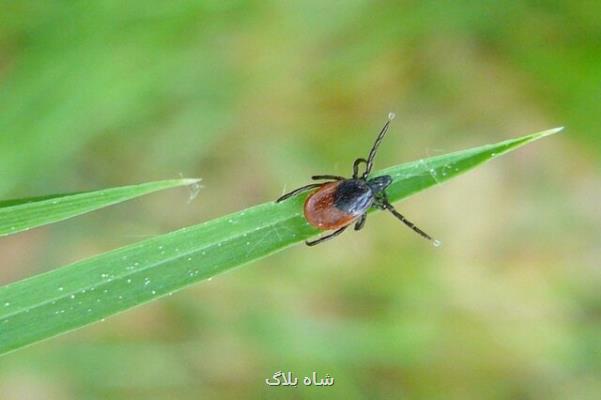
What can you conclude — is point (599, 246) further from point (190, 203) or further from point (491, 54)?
point (190, 203)

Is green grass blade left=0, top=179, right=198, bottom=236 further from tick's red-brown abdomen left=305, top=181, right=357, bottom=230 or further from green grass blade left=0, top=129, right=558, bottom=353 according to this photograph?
tick's red-brown abdomen left=305, top=181, right=357, bottom=230

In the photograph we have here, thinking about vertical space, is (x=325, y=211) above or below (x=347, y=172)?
below

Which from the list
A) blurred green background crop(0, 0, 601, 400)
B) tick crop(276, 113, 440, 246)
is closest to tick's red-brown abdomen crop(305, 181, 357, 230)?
tick crop(276, 113, 440, 246)

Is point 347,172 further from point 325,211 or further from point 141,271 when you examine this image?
point 141,271

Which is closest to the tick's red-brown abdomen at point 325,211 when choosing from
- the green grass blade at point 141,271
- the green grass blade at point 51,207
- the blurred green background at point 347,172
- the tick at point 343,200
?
the tick at point 343,200

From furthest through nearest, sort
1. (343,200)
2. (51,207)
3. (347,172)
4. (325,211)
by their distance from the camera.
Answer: (347,172) → (343,200) → (325,211) → (51,207)

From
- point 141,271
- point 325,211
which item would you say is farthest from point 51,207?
point 325,211
